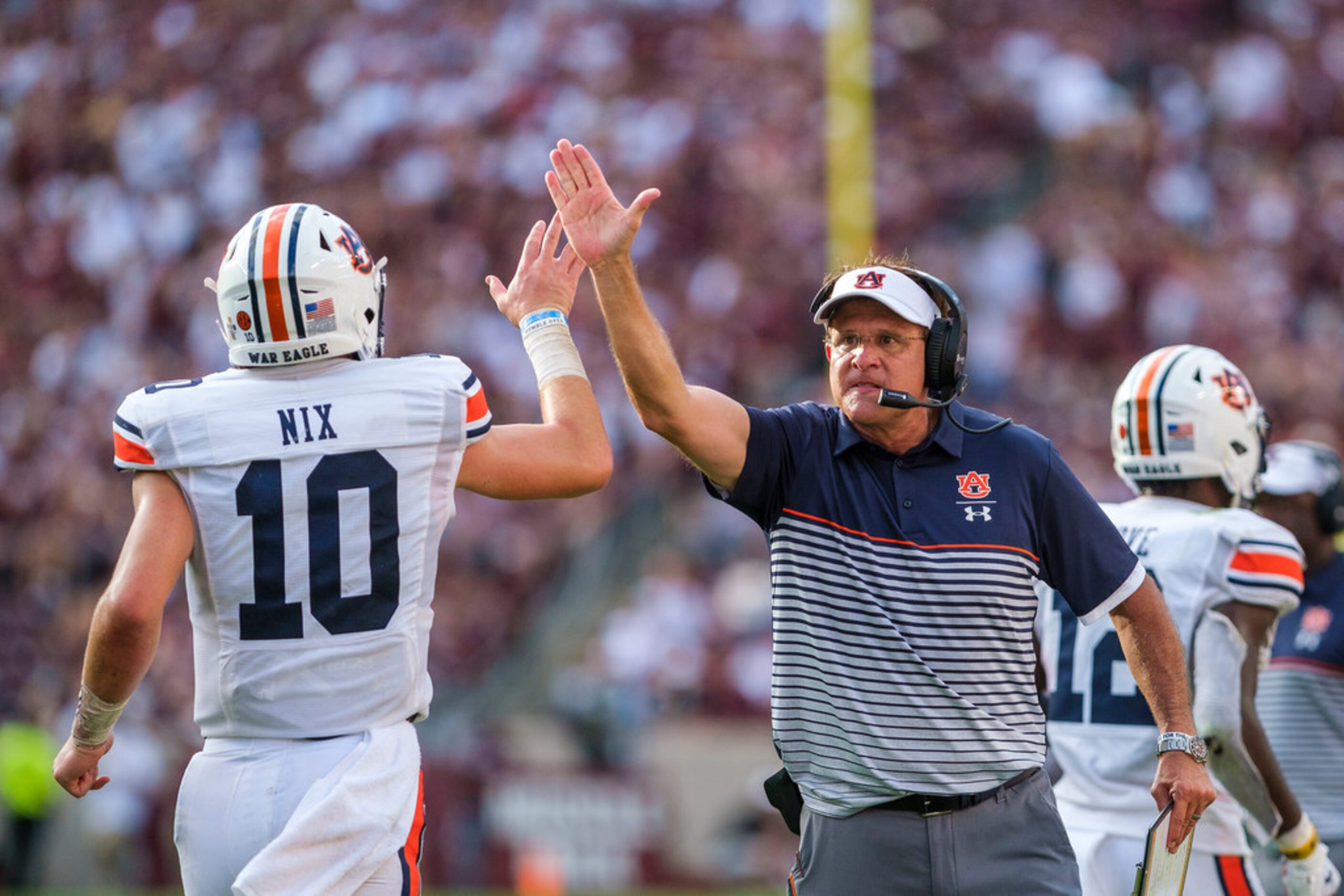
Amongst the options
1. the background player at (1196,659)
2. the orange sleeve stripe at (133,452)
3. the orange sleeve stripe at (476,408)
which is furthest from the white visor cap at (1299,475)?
the orange sleeve stripe at (133,452)

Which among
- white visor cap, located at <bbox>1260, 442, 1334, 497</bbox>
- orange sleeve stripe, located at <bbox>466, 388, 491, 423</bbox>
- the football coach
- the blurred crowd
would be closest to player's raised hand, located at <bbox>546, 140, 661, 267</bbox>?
the football coach

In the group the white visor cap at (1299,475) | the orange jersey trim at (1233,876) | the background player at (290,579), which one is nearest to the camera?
the background player at (290,579)

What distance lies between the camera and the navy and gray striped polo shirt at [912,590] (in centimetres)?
387

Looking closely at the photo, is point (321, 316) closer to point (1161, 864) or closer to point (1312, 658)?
point (1161, 864)

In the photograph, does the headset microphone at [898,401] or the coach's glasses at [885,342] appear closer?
the headset microphone at [898,401]

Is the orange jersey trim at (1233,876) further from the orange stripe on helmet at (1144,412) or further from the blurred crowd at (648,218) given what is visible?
the blurred crowd at (648,218)

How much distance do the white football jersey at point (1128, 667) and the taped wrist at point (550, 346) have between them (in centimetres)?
166

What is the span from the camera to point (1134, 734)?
4484 mm

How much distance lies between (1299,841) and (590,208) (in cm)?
268

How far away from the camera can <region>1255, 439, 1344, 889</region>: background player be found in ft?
17.8

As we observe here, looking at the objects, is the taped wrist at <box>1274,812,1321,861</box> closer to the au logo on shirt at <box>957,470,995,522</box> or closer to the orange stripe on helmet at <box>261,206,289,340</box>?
the au logo on shirt at <box>957,470,995,522</box>

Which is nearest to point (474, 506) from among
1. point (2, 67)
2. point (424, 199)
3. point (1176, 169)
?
point (424, 199)

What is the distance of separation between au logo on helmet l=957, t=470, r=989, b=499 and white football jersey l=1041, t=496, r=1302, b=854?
0.73 metres

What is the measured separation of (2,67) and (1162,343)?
13521 mm
